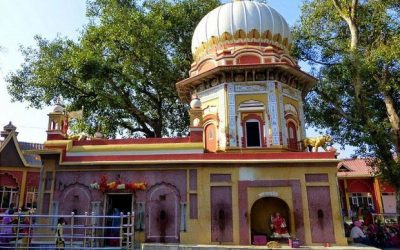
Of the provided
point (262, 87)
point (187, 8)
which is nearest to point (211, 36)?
point (262, 87)

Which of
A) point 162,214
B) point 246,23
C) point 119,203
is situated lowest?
point 162,214

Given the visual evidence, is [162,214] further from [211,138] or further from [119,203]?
[211,138]

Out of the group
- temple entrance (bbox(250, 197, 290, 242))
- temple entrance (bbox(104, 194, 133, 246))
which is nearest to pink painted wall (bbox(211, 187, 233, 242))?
temple entrance (bbox(250, 197, 290, 242))

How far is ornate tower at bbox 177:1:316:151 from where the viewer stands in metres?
15.8

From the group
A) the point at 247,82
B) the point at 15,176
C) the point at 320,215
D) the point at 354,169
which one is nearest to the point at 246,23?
the point at 247,82

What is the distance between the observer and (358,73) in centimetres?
1755

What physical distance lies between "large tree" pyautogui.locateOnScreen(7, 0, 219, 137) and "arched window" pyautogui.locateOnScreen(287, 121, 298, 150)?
9033mm

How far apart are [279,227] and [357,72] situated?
9.23 meters

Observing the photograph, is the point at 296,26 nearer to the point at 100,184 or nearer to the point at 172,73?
the point at 172,73

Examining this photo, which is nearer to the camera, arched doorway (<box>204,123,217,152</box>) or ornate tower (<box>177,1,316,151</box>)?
ornate tower (<box>177,1,316,151</box>)

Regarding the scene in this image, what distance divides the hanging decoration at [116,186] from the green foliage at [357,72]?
10931mm

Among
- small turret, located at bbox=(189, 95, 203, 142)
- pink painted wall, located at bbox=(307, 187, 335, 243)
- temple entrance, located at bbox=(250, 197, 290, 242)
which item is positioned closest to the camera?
pink painted wall, located at bbox=(307, 187, 335, 243)

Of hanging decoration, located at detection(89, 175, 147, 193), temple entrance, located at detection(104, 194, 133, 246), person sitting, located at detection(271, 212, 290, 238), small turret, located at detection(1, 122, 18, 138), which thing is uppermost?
small turret, located at detection(1, 122, 18, 138)

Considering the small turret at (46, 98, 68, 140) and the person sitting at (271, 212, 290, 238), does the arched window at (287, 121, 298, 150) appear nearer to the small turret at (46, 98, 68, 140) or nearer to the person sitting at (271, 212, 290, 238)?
the person sitting at (271, 212, 290, 238)
